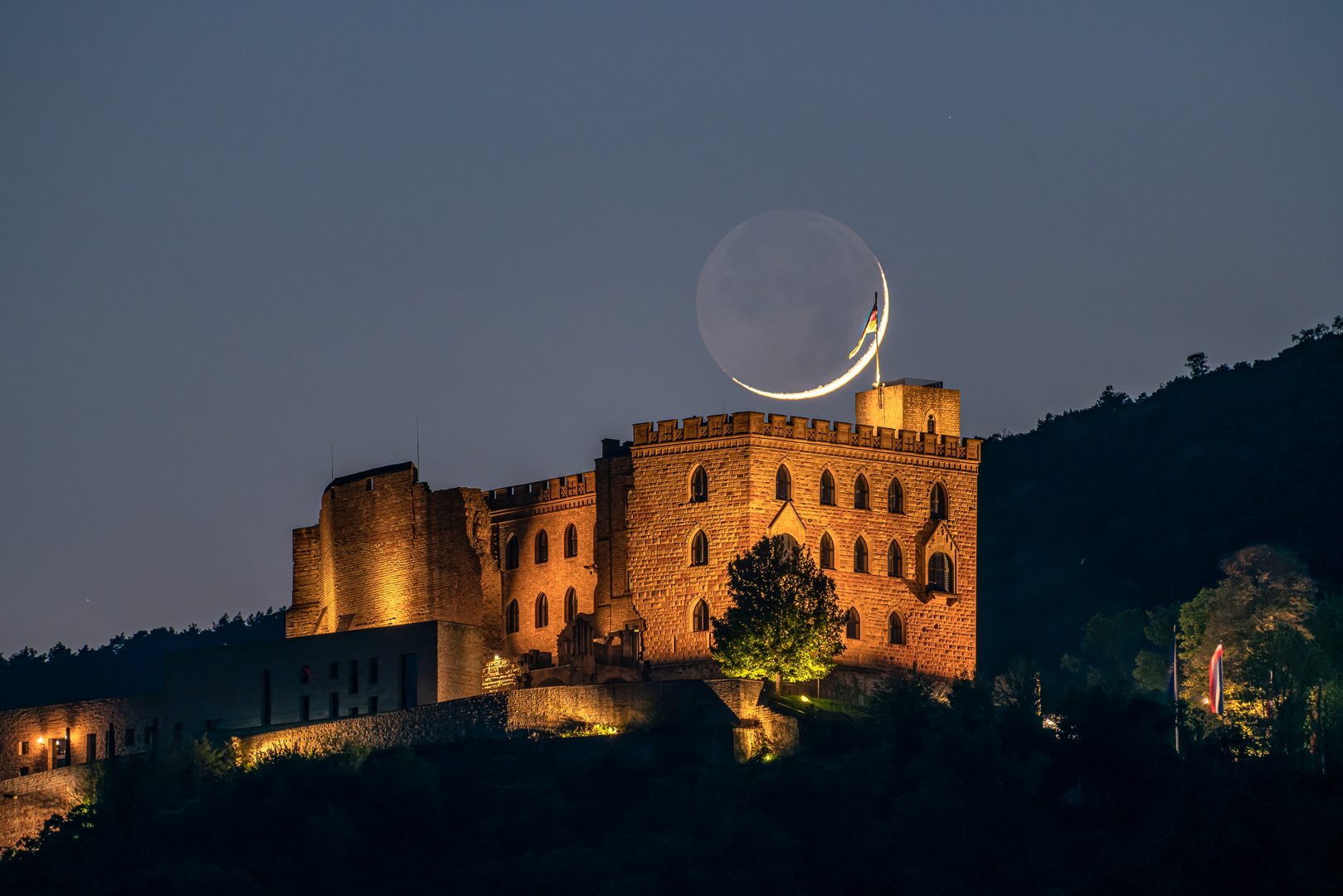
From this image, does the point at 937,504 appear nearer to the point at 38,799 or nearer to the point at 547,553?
the point at 547,553

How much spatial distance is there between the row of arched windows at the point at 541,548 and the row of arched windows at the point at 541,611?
47.4 inches

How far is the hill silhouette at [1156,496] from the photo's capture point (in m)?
97.8

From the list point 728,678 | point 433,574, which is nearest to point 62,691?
point 433,574

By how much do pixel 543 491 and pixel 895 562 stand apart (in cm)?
1153

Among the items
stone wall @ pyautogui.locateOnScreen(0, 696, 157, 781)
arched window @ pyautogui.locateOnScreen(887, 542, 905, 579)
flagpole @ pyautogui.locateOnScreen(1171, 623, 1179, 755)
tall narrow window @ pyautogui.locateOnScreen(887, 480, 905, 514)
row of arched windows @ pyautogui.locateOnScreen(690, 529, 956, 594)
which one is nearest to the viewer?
flagpole @ pyautogui.locateOnScreen(1171, 623, 1179, 755)

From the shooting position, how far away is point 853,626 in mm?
65125

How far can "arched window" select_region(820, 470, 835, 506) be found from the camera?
214 ft

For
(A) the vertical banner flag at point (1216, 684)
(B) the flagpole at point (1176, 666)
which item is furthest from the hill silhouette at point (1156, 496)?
(A) the vertical banner flag at point (1216, 684)

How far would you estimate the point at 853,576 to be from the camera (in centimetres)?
6538

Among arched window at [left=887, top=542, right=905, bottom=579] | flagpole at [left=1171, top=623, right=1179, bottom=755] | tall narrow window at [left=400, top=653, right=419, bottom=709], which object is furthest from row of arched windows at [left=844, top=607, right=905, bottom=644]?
tall narrow window at [left=400, top=653, right=419, bottom=709]

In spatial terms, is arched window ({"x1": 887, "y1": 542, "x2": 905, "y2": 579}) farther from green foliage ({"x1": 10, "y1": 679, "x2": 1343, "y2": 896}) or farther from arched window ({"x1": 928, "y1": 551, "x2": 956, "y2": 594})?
green foliage ({"x1": 10, "y1": 679, "x2": 1343, "y2": 896})

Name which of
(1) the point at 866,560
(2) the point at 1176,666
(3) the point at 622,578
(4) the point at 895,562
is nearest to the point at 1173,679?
(2) the point at 1176,666

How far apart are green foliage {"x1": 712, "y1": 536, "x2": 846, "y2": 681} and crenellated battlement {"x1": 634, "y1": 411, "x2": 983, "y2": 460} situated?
12.4 feet

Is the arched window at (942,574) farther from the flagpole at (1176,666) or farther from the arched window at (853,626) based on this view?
the flagpole at (1176,666)
